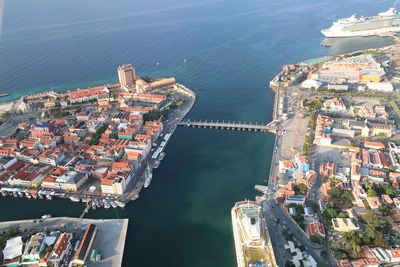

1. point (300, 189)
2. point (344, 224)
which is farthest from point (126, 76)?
point (344, 224)

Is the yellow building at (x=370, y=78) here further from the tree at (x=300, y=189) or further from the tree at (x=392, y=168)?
the tree at (x=300, y=189)

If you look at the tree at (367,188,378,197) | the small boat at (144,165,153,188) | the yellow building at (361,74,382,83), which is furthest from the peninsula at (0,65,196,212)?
the yellow building at (361,74,382,83)

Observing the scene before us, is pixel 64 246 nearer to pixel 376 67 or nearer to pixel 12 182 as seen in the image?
pixel 12 182

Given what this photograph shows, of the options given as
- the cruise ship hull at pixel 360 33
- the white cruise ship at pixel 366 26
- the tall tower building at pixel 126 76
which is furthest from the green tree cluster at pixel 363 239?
the white cruise ship at pixel 366 26

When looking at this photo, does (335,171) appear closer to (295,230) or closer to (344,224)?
(344,224)

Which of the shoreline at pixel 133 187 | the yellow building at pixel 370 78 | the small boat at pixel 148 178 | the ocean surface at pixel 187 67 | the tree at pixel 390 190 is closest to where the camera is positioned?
the ocean surface at pixel 187 67

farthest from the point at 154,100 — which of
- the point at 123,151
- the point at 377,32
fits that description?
the point at 377,32
